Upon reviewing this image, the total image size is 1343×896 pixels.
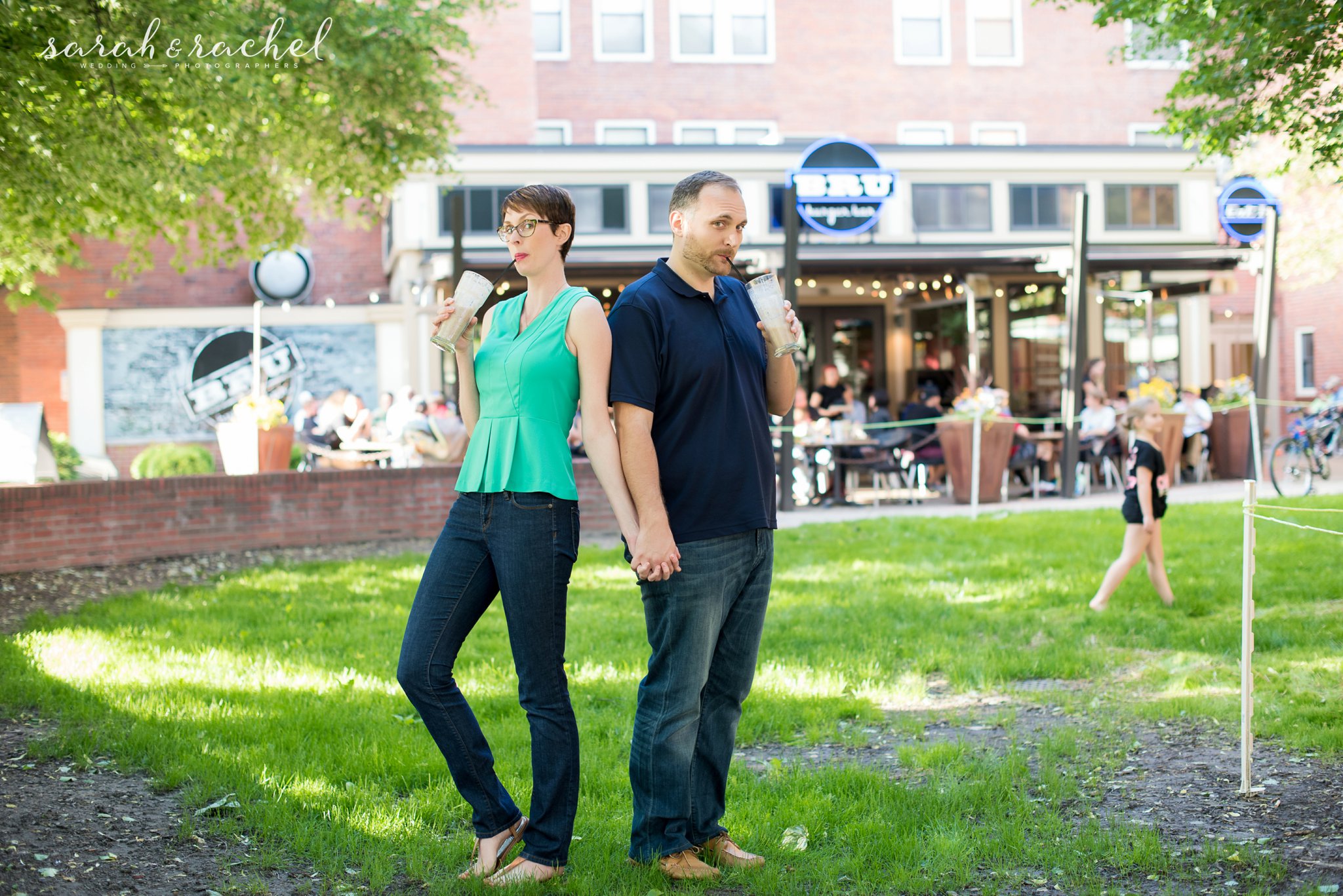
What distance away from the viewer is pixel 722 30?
94.6ft

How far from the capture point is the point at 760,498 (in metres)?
3.42

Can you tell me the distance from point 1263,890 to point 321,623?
5.76m

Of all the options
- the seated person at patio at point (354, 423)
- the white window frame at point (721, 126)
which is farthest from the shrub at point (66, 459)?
the white window frame at point (721, 126)

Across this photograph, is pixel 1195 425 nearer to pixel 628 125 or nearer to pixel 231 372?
pixel 628 125

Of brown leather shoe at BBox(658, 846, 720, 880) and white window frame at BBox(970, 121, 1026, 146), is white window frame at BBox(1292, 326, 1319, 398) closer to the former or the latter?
white window frame at BBox(970, 121, 1026, 146)

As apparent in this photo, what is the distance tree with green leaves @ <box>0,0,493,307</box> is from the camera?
328 inches

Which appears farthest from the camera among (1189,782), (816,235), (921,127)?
(921,127)

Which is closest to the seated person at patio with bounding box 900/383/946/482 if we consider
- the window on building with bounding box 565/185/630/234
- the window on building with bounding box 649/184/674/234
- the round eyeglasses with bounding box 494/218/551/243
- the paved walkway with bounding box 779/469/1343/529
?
the paved walkway with bounding box 779/469/1343/529

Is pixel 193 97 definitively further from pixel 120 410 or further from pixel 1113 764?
pixel 120 410

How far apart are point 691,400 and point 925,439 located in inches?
507

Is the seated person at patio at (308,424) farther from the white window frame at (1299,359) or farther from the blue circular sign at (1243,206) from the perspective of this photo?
the white window frame at (1299,359)

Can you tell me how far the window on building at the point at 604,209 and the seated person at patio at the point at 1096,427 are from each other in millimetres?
8524

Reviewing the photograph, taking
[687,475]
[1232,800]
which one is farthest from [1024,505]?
[687,475]

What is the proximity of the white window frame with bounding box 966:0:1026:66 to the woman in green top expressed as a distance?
93.7 feet
